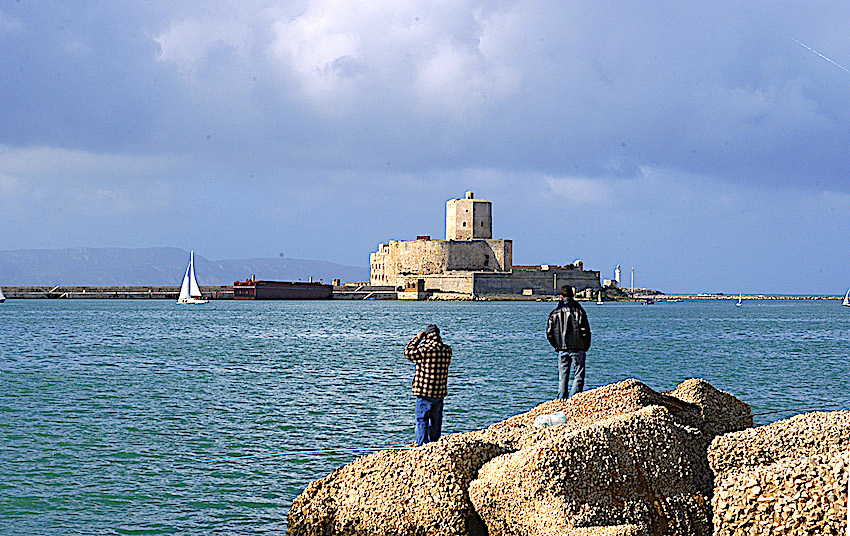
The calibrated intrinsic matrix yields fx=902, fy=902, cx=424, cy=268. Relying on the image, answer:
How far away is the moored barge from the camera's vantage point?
335 feet

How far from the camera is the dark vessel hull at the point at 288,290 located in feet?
335

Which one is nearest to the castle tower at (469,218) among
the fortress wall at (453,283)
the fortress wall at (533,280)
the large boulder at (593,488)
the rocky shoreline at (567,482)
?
the fortress wall at (453,283)

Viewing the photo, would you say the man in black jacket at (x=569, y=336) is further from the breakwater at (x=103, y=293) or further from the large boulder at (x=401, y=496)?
the breakwater at (x=103, y=293)

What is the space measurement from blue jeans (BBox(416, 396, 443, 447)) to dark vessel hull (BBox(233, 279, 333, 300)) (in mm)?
94109

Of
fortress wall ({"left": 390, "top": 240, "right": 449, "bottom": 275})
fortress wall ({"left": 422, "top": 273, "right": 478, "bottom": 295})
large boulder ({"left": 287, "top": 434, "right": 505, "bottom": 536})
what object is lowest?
large boulder ({"left": 287, "top": 434, "right": 505, "bottom": 536})

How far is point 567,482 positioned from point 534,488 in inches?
7.8

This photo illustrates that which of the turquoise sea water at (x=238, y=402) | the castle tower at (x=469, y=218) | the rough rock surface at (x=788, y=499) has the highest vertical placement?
the castle tower at (x=469, y=218)

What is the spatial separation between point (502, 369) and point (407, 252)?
69.4 m

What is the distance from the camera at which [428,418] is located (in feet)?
26.6

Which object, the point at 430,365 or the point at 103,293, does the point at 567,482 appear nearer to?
the point at 430,365

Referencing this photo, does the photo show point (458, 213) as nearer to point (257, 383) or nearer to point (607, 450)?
point (257, 383)

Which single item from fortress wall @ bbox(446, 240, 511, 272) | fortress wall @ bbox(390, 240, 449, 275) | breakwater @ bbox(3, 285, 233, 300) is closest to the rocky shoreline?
fortress wall @ bbox(446, 240, 511, 272)

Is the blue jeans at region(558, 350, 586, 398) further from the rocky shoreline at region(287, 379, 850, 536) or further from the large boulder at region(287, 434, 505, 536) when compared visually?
the large boulder at region(287, 434, 505, 536)

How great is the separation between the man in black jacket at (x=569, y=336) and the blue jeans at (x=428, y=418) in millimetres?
2568
